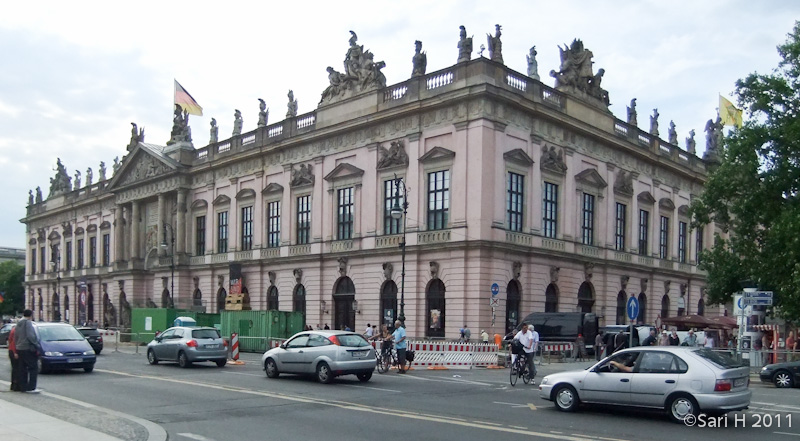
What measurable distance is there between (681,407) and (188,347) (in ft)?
59.8

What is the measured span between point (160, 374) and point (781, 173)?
2567 cm

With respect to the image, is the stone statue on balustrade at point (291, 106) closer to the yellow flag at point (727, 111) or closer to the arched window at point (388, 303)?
the arched window at point (388, 303)

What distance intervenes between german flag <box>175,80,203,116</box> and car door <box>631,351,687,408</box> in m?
53.3

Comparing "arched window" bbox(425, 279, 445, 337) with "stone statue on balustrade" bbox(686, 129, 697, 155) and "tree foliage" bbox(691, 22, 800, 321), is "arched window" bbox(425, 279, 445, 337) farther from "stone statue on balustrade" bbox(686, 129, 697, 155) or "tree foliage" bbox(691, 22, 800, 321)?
"stone statue on balustrade" bbox(686, 129, 697, 155)

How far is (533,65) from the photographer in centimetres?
4303

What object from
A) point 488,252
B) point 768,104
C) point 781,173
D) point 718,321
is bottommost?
point 718,321

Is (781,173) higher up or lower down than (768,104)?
lower down

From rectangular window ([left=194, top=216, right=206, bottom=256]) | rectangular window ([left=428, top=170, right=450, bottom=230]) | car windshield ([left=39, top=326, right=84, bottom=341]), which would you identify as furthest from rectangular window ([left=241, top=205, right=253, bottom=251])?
car windshield ([left=39, top=326, right=84, bottom=341])

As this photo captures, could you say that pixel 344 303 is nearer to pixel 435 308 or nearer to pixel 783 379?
pixel 435 308

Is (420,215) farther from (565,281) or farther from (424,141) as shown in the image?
(565,281)

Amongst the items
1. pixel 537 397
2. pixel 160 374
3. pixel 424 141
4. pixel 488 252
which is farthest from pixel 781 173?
pixel 160 374

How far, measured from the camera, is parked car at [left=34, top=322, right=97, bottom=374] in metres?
23.3

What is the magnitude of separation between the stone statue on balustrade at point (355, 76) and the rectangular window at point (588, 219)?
1376cm

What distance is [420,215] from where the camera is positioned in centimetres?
4069
